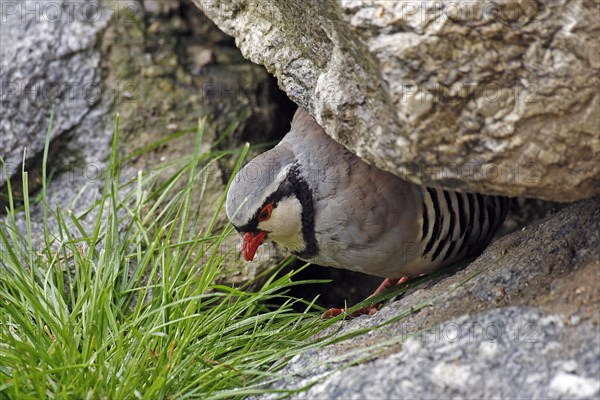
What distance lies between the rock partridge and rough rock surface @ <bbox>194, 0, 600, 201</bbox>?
0.74 meters

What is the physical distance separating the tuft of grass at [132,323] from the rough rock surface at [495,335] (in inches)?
11.2

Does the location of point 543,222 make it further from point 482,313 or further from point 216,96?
point 216,96

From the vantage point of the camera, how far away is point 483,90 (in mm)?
2514

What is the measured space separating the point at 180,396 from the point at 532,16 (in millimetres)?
1822

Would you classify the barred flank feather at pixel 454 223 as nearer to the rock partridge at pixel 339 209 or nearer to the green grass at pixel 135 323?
the rock partridge at pixel 339 209

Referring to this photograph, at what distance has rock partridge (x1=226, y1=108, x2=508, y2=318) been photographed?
3.54m

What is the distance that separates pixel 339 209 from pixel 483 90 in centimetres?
117

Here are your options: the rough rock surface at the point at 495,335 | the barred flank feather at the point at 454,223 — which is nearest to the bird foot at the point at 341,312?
the rough rock surface at the point at 495,335

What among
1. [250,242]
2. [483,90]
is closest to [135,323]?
[250,242]

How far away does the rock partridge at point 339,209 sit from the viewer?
11.6 feet

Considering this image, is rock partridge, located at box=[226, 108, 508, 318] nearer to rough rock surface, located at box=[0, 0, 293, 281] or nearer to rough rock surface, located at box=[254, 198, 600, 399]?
rough rock surface, located at box=[254, 198, 600, 399]

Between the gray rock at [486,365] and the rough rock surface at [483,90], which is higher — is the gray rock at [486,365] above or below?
below

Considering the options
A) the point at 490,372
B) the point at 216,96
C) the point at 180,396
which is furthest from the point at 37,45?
the point at 490,372

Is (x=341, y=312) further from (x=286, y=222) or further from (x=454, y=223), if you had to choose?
(x=454, y=223)
